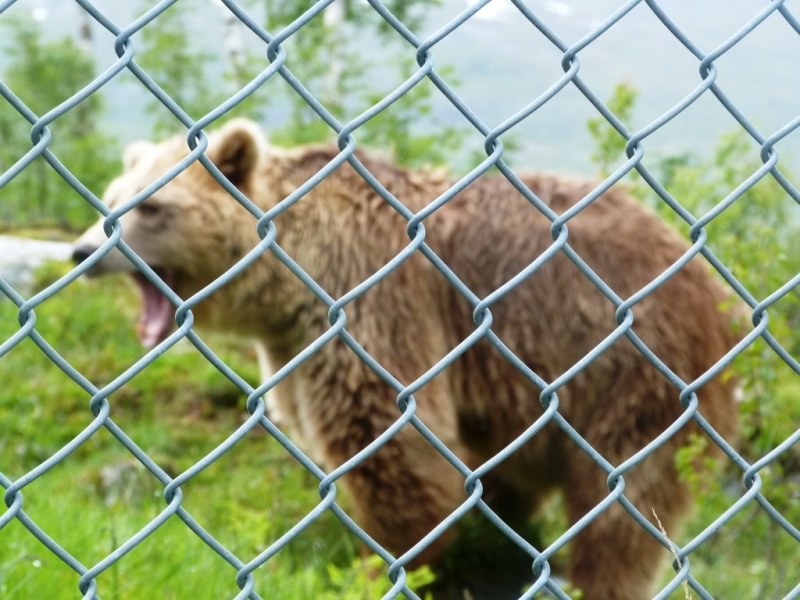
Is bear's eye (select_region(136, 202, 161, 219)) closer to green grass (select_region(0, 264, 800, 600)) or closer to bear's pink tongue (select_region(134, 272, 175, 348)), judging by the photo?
bear's pink tongue (select_region(134, 272, 175, 348))

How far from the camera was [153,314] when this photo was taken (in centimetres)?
484

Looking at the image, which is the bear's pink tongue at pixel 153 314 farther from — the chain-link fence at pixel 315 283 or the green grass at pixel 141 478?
the chain-link fence at pixel 315 283

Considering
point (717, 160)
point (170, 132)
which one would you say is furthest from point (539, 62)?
point (717, 160)

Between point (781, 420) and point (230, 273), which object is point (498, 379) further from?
point (230, 273)

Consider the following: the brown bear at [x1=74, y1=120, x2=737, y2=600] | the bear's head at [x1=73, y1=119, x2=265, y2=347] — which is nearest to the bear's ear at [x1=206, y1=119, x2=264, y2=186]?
the brown bear at [x1=74, y1=120, x2=737, y2=600]

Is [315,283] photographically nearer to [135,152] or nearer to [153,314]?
[153,314]

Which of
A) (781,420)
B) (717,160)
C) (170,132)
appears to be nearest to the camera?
(781,420)

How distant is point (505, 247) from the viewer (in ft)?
14.5

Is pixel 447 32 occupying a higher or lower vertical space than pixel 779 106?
higher

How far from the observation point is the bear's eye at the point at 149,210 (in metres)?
4.59

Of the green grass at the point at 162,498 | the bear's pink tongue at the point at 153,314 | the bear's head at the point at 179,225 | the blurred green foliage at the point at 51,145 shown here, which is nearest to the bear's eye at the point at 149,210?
the bear's head at the point at 179,225

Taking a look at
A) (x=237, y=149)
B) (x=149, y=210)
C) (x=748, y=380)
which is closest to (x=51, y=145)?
(x=149, y=210)

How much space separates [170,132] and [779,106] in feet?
54.0

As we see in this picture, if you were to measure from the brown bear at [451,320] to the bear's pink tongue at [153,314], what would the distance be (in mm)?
103
